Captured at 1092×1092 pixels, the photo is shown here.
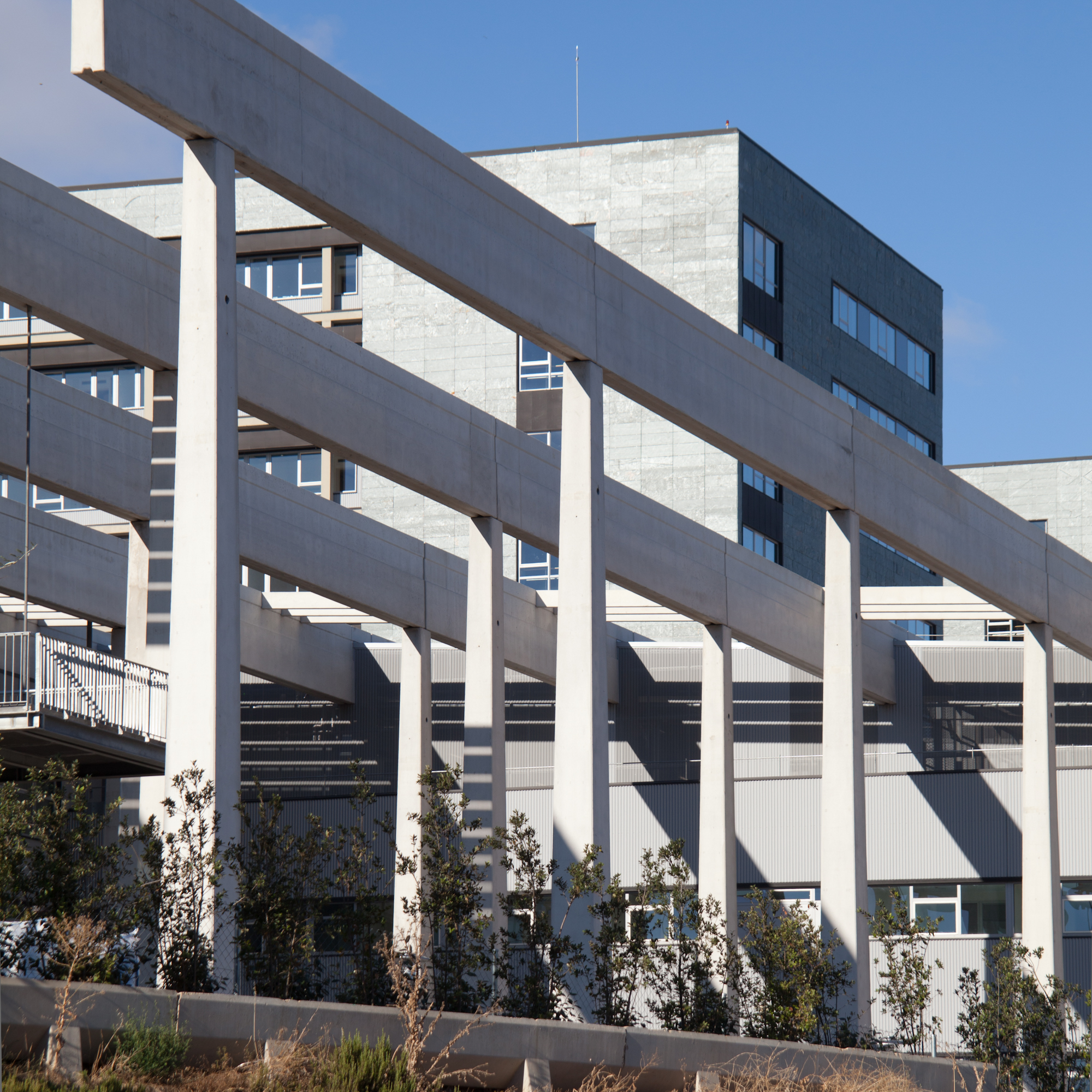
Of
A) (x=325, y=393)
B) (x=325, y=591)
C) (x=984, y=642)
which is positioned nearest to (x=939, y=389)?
(x=984, y=642)

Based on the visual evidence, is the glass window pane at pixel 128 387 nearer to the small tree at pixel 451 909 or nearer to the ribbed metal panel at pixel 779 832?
the ribbed metal panel at pixel 779 832

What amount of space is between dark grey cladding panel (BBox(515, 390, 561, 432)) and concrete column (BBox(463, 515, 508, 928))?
80.3 ft

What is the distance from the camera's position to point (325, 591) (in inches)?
1148

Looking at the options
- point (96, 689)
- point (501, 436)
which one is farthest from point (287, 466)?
point (96, 689)

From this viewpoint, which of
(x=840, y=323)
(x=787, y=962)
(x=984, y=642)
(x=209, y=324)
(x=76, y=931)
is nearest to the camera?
(x=76, y=931)

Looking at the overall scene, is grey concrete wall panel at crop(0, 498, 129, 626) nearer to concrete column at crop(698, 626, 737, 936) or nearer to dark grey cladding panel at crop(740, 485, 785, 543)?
concrete column at crop(698, 626, 737, 936)

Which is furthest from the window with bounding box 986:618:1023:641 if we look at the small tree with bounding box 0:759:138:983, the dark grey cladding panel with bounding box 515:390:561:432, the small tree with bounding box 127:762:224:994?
the small tree with bounding box 0:759:138:983

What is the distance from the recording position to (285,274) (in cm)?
5881

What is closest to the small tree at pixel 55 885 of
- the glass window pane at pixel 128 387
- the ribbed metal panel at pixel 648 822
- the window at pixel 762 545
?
the ribbed metal panel at pixel 648 822

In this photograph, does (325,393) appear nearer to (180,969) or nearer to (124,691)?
(124,691)

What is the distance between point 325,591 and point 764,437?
8304 mm

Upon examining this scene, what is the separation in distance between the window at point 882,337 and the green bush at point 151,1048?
47.0 meters

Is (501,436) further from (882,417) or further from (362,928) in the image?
(882,417)

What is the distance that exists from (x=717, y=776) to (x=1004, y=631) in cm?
3488
